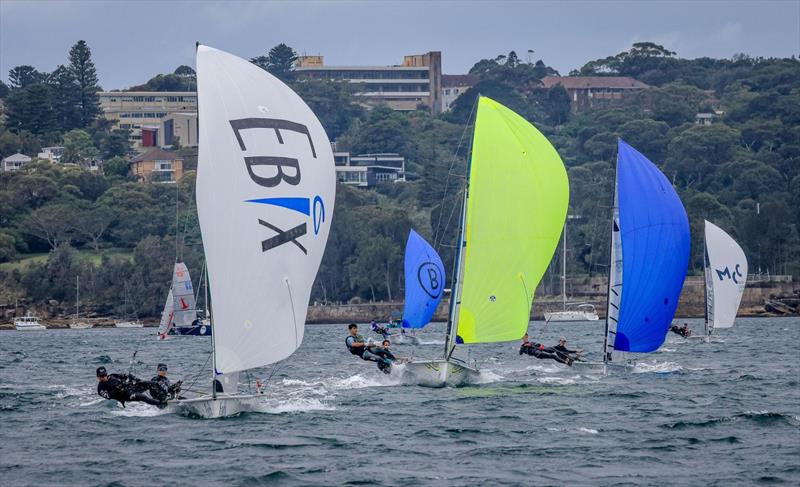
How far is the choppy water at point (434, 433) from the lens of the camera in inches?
885

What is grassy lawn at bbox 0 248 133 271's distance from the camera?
12138 cm

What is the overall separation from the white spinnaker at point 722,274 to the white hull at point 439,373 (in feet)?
86.7

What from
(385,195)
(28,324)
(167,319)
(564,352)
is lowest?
(28,324)

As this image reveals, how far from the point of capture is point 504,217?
33531mm

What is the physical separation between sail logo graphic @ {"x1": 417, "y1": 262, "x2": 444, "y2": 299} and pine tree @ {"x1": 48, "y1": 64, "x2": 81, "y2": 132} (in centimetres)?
13792

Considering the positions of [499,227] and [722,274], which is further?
[722,274]

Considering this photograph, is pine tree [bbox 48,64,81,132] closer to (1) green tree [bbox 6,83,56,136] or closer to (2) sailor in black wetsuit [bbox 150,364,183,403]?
(1) green tree [bbox 6,83,56,136]

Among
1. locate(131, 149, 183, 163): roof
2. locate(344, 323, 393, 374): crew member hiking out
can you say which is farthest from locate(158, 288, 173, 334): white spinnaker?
locate(131, 149, 183, 163): roof

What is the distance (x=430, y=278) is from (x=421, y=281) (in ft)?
1.43

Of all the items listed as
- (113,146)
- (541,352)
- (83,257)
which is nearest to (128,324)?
(83,257)

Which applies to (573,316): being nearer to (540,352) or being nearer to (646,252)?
(646,252)

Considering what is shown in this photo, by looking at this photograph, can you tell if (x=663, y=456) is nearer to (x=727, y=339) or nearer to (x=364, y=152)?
(x=727, y=339)

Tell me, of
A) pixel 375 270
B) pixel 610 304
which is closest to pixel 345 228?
pixel 375 270

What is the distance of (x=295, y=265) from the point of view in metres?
26.0
